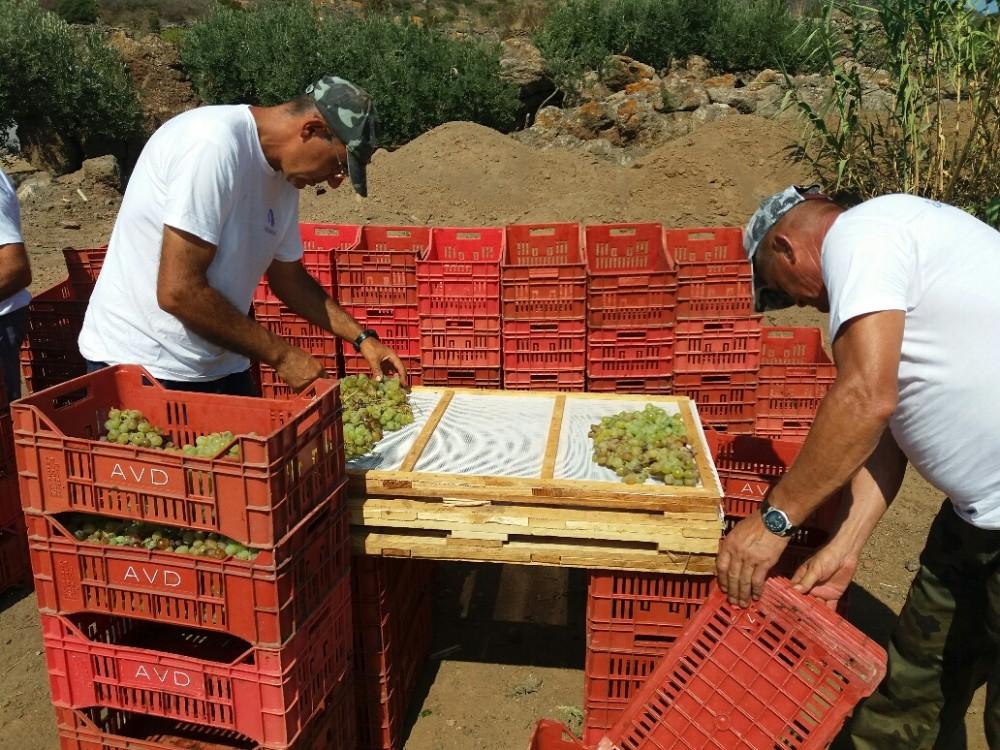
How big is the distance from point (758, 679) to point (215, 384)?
2266 millimetres

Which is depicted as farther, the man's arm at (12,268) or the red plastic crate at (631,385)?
the red plastic crate at (631,385)

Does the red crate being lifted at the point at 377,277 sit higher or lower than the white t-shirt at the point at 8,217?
lower

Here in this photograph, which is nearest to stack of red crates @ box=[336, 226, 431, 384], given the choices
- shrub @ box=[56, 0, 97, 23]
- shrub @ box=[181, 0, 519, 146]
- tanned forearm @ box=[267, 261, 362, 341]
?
tanned forearm @ box=[267, 261, 362, 341]

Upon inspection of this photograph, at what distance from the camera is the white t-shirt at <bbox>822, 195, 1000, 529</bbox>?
7.33 feet

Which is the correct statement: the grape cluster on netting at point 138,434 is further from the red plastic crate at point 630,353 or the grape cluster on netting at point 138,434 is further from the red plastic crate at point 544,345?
the red plastic crate at point 630,353

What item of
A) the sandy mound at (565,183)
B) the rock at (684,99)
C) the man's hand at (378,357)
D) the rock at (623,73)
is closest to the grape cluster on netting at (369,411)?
the man's hand at (378,357)

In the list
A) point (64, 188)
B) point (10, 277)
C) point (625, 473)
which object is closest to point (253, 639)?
point (625, 473)

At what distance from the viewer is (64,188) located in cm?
1608

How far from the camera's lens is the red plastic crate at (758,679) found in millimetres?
2338

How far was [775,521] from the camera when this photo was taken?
7.98ft

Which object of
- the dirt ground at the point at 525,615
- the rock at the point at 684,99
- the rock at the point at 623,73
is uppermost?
the rock at the point at 623,73

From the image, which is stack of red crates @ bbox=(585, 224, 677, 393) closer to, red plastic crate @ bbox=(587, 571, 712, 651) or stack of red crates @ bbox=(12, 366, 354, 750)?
red plastic crate @ bbox=(587, 571, 712, 651)

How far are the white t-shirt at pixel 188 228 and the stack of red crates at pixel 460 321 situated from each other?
5.81ft

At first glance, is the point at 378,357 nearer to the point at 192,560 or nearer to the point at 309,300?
the point at 309,300
